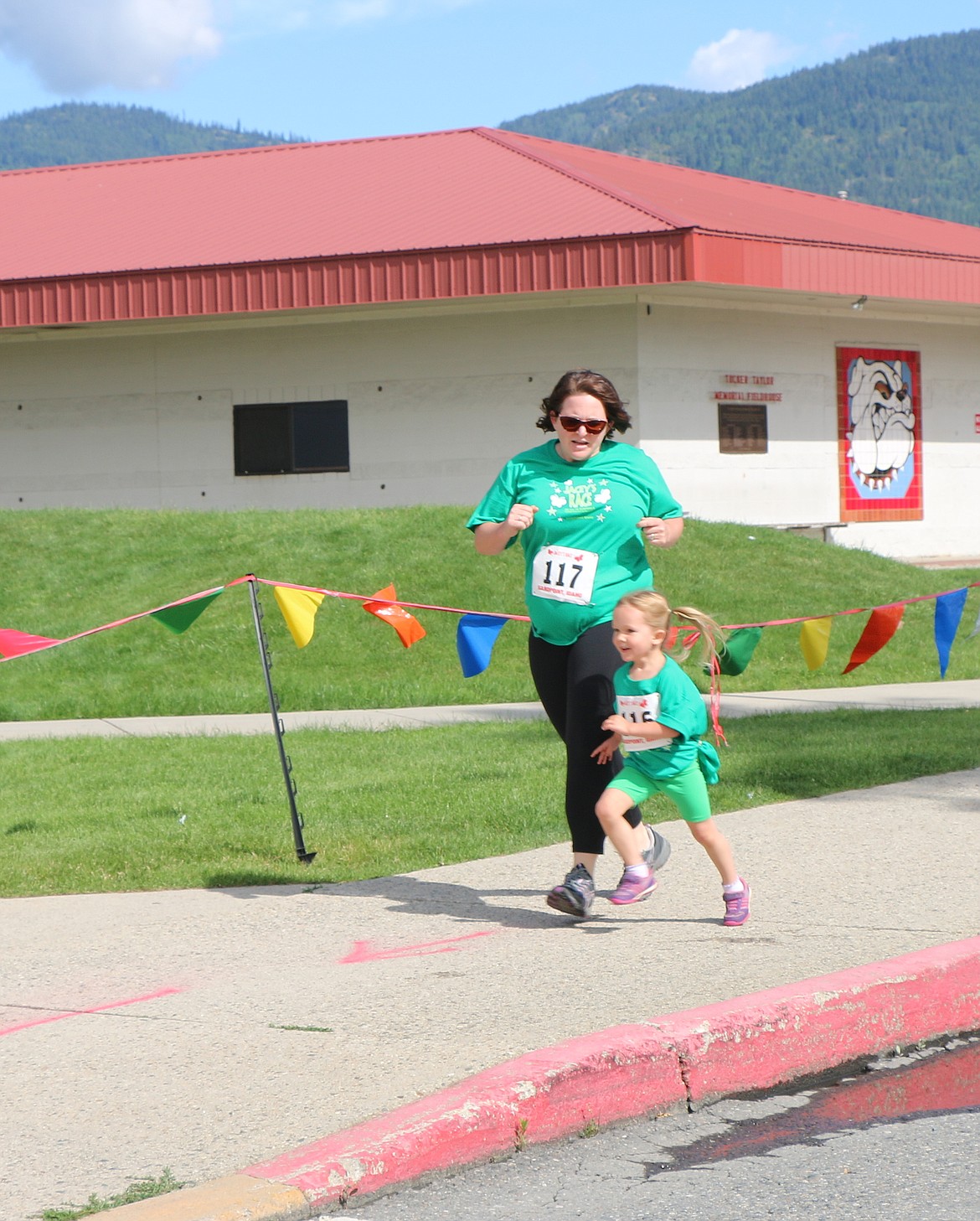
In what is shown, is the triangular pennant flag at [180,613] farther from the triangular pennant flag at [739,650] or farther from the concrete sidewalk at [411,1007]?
the triangular pennant flag at [739,650]

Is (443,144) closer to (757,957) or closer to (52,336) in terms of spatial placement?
(52,336)

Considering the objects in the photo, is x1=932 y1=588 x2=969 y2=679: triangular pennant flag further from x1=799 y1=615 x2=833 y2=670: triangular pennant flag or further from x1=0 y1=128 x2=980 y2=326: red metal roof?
x1=0 y1=128 x2=980 y2=326: red metal roof

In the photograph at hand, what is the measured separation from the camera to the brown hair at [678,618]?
5.39m

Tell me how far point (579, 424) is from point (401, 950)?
1.99 m

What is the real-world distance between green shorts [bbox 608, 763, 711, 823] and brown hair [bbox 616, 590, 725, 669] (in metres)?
0.48

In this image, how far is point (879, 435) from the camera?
23.6 m

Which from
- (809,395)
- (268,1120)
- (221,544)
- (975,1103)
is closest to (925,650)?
(221,544)

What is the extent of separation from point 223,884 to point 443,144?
67.2 ft

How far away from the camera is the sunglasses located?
18.7 feet

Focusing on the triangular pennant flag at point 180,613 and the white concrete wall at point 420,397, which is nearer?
the triangular pennant flag at point 180,613

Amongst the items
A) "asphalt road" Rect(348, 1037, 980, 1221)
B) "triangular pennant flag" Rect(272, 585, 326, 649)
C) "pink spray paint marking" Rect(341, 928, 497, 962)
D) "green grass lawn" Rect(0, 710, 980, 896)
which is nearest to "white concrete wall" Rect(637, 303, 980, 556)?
"green grass lawn" Rect(0, 710, 980, 896)

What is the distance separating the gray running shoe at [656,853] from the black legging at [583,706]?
17 centimetres

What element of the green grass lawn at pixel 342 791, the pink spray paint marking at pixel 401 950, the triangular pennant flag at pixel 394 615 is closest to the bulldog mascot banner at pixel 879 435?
the green grass lawn at pixel 342 791

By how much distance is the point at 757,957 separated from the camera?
5.19 metres
